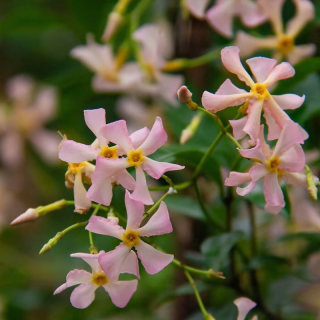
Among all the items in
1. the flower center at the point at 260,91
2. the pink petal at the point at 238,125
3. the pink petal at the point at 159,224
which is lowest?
the pink petal at the point at 159,224

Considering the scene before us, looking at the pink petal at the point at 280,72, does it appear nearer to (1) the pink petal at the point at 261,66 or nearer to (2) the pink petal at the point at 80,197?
(1) the pink petal at the point at 261,66

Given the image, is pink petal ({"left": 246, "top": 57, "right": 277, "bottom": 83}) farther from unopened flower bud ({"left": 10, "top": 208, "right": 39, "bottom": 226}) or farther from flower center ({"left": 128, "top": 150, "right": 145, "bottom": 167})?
unopened flower bud ({"left": 10, "top": 208, "right": 39, "bottom": 226})

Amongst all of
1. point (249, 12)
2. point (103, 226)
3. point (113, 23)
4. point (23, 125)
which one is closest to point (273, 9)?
point (249, 12)

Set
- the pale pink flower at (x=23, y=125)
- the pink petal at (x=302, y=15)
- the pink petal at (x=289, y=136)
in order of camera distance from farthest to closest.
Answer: the pale pink flower at (x=23, y=125)
the pink petal at (x=302, y=15)
the pink petal at (x=289, y=136)

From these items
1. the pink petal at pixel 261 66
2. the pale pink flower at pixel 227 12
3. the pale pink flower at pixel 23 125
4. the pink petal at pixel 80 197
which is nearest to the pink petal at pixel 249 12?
the pale pink flower at pixel 227 12

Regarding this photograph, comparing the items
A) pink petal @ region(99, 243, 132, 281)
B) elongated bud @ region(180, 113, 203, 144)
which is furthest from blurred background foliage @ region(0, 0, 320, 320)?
pink petal @ region(99, 243, 132, 281)

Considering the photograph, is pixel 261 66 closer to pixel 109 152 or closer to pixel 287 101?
pixel 287 101

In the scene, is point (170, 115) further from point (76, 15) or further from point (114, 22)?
point (76, 15)
